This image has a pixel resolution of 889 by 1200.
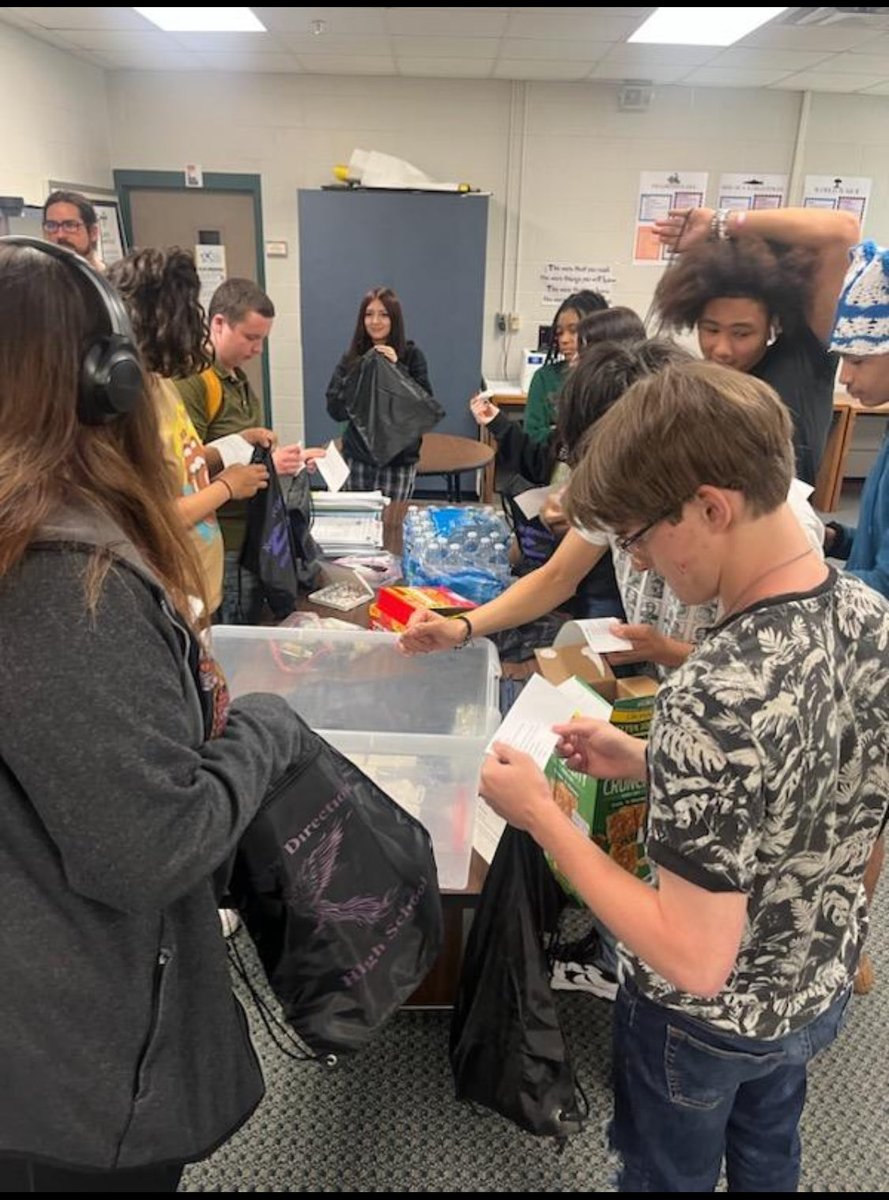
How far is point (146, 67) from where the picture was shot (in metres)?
5.13

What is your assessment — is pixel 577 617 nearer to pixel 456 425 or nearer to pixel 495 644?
pixel 495 644

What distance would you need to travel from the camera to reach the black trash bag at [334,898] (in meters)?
0.89

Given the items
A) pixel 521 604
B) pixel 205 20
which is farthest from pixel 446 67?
pixel 521 604

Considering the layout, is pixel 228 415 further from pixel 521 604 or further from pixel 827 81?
pixel 827 81

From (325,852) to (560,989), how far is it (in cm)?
110

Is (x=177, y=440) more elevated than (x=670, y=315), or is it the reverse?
(x=670, y=315)

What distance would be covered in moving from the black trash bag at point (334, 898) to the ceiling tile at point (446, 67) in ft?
16.1

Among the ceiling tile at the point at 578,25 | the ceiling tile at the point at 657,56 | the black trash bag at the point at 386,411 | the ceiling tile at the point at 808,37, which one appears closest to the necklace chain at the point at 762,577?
the black trash bag at the point at 386,411

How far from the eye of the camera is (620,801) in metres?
1.32

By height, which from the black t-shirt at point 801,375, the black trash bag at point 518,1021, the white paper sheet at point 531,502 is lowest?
the black trash bag at point 518,1021

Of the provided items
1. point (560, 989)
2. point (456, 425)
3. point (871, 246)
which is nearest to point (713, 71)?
point (456, 425)

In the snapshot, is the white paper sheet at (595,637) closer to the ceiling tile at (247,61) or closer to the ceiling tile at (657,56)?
the ceiling tile at (657,56)

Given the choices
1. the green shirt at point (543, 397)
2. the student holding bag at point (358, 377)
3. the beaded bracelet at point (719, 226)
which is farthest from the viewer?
the student holding bag at point (358, 377)

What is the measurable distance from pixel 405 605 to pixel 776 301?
96 cm
